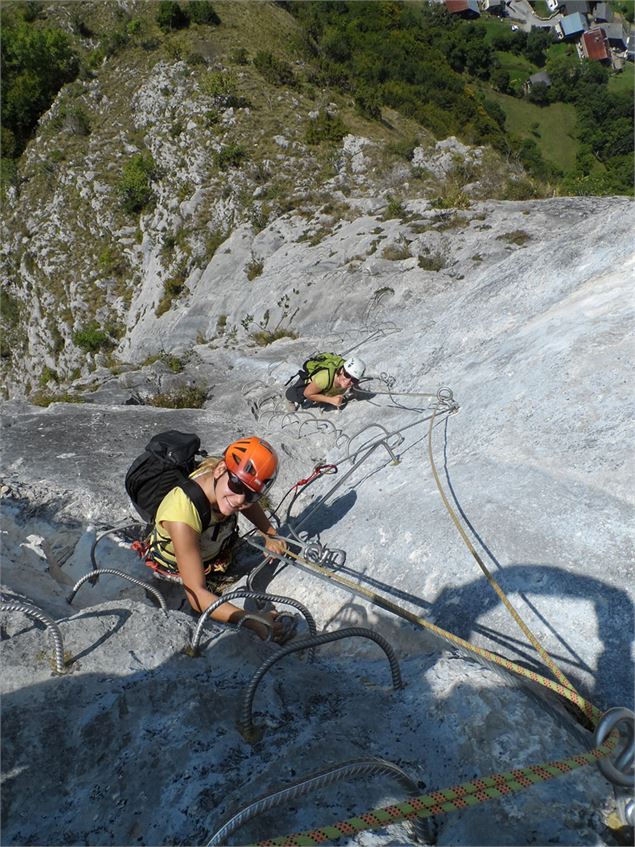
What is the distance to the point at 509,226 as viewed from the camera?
13586mm

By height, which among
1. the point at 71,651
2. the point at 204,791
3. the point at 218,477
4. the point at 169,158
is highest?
the point at 169,158

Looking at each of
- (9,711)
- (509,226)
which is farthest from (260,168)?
(9,711)

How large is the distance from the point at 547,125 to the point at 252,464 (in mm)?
102477

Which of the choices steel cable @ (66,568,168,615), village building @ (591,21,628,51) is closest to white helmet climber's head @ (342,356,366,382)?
steel cable @ (66,568,168,615)

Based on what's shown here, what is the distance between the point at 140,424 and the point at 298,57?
125 feet

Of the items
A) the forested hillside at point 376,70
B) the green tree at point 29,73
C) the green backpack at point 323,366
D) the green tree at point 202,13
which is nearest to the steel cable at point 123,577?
the green backpack at point 323,366

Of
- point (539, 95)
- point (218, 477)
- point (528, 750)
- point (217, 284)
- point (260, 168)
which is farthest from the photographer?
point (539, 95)

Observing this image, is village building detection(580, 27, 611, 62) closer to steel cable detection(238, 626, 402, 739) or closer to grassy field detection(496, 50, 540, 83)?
grassy field detection(496, 50, 540, 83)

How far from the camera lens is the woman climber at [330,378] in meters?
9.06

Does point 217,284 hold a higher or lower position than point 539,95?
lower

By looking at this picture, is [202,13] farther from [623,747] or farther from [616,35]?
[616,35]

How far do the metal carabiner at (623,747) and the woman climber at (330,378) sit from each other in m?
6.95

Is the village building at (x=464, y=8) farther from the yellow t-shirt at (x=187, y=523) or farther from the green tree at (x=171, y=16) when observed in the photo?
the yellow t-shirt at (x=187, y=523)

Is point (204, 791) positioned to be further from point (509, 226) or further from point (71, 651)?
point (509, 226)
